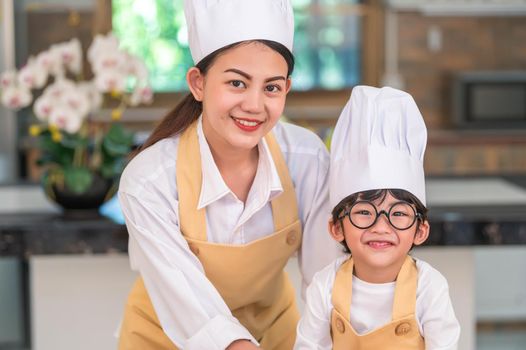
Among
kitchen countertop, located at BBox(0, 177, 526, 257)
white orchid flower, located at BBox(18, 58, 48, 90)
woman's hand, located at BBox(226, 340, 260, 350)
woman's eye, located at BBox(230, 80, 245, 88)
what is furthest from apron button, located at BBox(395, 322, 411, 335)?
white orchid flower, located at BBox(18, 58, 48, 90)

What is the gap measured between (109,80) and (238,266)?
105cm

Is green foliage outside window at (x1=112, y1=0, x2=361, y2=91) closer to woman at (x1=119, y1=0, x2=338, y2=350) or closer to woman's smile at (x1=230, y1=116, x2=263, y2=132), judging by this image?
woman at (x1=119, y1=0, x2=338, y2=350)

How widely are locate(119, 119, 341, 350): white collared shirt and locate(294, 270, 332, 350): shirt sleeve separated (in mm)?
110

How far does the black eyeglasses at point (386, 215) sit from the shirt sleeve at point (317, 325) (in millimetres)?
127

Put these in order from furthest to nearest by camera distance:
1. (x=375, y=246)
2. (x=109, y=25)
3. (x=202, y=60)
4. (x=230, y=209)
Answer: (x=109, y=25)
(x=230, y=209)
(x=202, y=60)
(x=375, y=246)

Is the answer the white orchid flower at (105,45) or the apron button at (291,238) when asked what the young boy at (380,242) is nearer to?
the apron button at (291,238)

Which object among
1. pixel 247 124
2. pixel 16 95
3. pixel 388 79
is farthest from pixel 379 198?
pixel 388 79

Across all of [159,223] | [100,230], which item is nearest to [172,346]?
[159,223]

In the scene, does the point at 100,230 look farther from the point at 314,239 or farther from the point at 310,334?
the point at 310,334

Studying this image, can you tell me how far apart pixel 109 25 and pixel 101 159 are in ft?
8.07

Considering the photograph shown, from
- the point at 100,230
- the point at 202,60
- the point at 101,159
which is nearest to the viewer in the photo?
the point at 202,60

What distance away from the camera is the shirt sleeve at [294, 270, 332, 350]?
4.58ft

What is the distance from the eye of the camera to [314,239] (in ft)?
5.39

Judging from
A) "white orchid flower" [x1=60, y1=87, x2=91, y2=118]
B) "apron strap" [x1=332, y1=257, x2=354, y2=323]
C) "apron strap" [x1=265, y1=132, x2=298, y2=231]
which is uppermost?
"white orchid flower" [x1=60, y1=87, x2=91, y2=118]
